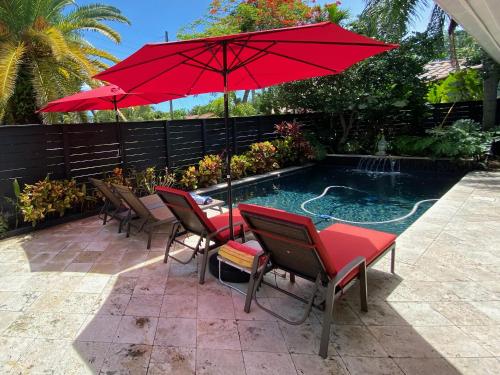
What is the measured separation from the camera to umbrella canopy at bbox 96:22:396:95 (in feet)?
9.26

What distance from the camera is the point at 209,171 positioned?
29.6 ft

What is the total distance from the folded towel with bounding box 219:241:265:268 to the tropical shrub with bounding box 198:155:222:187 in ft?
18.1

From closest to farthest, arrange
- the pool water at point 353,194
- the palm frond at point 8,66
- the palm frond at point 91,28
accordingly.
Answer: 1. the palm frond at point 8,66
2. the pool water at point 353,194
3. the palm frond at point 91,28

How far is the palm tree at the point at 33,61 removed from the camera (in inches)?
270

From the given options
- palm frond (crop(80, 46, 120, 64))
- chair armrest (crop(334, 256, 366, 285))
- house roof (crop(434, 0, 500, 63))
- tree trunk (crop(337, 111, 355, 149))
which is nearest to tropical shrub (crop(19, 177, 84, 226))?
palm frond (crop(80, 46, 120, 64))

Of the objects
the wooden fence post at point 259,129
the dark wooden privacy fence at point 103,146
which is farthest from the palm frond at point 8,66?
the wooden fence post at point 259,129

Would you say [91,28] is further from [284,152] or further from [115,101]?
[284,152]

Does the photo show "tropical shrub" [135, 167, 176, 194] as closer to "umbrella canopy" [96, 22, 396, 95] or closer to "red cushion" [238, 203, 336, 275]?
"umbrella canopy" [96, 22, 396, 95]

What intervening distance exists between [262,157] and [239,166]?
109 centimetres

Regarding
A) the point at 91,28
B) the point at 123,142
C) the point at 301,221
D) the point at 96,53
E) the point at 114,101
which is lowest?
the point at 301,221

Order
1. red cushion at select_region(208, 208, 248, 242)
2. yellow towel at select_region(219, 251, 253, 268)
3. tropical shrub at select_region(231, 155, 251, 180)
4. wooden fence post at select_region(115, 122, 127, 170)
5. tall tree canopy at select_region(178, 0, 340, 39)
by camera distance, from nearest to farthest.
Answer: yellow towel at select_region(219, 251, 253, 268) → red cushion at select_region(208, 208, 248, 242) → wooden fence post at select_region(115, 122, 127, 170) → tropical shrub at select_region(231, 155, 251, 180) → tall tree canopy at select_region(178, 0, 340, 39)

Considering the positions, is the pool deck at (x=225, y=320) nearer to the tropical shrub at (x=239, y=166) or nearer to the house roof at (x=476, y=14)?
the house roof at (x=476, y=14)

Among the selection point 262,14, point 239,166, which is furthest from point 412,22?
point 239,166

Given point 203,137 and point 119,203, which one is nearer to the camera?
point 119,203
